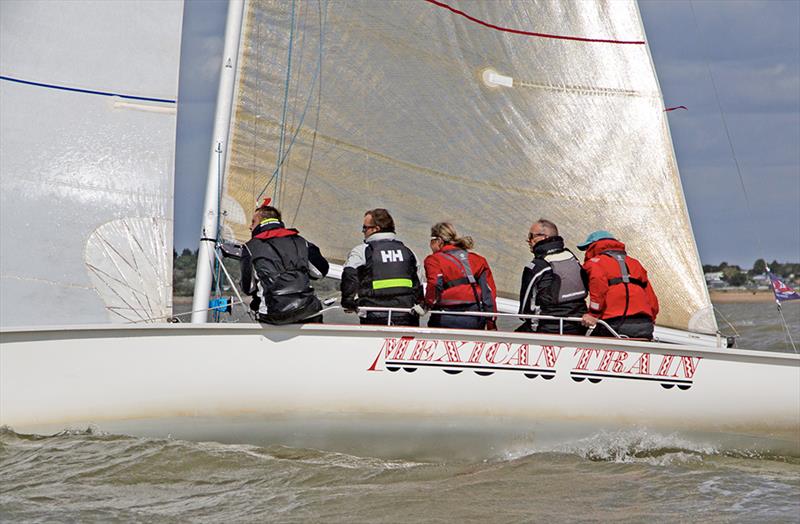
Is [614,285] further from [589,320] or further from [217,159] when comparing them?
[217,159]

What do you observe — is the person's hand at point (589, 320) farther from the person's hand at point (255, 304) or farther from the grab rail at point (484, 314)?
the person's hand at point (255, 304)

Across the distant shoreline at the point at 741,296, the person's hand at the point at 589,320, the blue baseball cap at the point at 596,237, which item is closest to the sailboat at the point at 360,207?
the person's hand at the point at 589,320

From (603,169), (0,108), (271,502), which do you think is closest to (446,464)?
(271,502)

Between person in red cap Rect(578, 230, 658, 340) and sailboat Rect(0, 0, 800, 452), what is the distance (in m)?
0.36

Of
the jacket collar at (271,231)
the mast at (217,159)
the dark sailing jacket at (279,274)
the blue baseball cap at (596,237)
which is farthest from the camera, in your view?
the mast at (217,159)

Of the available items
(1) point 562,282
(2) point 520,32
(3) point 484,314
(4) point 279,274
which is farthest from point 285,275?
(2) point 520,32

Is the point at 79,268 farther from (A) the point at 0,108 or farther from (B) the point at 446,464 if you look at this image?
(B) the point at 446,464

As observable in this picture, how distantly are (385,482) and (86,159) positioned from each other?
9.53 feet

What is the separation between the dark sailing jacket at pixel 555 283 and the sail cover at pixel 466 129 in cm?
110

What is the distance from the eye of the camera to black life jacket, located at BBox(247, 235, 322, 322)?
6.30 meters

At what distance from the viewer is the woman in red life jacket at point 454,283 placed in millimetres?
6723

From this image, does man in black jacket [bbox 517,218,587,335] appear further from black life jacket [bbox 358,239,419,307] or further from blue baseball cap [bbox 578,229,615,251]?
black life jacket [bbox 358,239,419,307]

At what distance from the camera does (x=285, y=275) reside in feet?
21.1

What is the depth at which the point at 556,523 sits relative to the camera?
5.47 m
